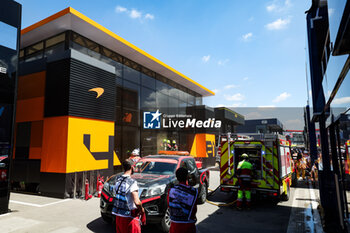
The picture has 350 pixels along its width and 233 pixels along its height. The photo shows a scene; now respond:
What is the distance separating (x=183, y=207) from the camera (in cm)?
340

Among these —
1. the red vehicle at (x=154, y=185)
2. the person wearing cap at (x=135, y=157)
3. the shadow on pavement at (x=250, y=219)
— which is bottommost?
the shadow on pavement at (x=250, y=219)

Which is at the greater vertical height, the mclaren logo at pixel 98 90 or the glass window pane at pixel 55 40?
the glass window pane at pixel 55 40

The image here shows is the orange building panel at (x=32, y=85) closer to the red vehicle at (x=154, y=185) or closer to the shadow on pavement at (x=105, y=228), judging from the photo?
the red vehicle at (x=154, y=185)

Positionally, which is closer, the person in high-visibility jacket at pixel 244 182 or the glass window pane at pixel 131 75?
the person in high-visibility jacket at pixel 244 182

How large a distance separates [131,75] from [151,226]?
12.7 metres

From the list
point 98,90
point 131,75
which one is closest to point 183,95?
point 131,75

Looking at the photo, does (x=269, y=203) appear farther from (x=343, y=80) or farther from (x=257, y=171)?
(x=343, y=80)

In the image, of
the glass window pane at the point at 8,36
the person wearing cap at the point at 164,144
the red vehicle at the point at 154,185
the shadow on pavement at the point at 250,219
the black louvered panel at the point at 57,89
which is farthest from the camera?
the person wearing cap at the point at 164,144

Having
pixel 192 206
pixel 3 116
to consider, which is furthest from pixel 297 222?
pixel 3 116

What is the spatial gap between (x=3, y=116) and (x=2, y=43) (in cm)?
235

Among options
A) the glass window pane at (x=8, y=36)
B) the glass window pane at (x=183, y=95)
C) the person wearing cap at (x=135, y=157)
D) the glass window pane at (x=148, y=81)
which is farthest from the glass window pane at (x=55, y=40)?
the glass window pane at (x=183, y=95)

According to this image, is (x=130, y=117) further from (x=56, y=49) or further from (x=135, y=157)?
(x=56, y=49)

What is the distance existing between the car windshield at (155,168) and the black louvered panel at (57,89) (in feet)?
15.3

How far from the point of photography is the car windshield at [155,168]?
686 centimetres
